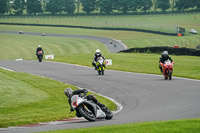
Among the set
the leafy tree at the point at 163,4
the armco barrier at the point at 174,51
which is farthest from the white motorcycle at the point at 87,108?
the leafy tree at the point at 163,4

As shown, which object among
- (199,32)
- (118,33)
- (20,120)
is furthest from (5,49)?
(20,120)

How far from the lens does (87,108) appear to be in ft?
44.5

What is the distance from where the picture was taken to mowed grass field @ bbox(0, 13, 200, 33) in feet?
340

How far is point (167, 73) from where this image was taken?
83.4 ft

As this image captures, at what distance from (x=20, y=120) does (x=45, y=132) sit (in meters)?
2.84

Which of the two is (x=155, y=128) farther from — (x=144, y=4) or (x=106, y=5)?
(x=106, y=5)

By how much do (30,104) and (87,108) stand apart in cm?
378

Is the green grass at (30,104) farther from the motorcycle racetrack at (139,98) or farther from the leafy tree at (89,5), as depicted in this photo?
the leafy tree at (89,5)

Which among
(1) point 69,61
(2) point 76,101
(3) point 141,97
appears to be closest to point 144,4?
(1) point 69,61

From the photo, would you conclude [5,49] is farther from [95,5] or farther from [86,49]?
[95,5]

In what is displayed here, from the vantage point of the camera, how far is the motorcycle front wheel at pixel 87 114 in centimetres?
1331

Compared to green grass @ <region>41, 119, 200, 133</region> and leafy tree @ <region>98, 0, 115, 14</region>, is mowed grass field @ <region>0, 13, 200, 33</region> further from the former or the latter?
green grass @ <region>41, 119, 200, 133</region>

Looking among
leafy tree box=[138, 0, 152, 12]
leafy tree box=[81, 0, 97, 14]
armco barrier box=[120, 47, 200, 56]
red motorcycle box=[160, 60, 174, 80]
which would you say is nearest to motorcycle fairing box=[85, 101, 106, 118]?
red motorcycle box=[160, 60, 174, 80]

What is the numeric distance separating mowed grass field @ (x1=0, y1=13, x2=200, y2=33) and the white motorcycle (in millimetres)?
84389
